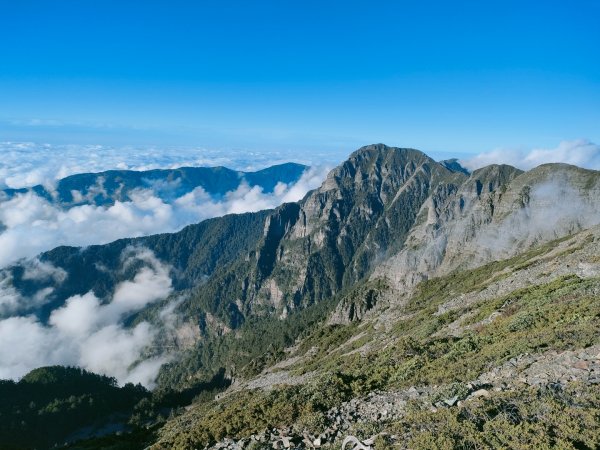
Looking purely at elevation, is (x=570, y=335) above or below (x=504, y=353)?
above

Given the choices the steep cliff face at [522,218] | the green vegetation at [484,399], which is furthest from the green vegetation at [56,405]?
the steep cliff face at [522,218]

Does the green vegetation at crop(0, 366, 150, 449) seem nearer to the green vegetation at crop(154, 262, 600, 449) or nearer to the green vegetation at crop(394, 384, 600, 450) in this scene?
the green vegetation at crop(154, 262, 600, 449)

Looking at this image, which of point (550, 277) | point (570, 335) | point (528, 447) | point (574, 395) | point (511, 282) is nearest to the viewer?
point (528, 447)

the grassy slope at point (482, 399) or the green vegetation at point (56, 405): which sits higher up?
the grassy slope at point (482, 399)

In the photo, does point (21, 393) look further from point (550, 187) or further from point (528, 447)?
point (550, 187)

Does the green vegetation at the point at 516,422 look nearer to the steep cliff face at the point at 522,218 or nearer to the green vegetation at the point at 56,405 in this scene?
the green vegetation at the point at 56,405

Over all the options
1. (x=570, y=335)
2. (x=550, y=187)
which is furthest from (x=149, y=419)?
(x=550, y=187)

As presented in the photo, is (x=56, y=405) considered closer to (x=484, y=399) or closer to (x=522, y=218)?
(x=484, y=399)

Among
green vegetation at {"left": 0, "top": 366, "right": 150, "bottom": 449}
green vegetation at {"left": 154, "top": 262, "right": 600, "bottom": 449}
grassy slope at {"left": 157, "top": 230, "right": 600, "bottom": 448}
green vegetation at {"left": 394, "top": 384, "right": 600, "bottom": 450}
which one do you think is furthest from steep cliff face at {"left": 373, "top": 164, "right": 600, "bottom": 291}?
green vegetation at {"left": 394, "top": 384, "right": 600, "bottom": 450}

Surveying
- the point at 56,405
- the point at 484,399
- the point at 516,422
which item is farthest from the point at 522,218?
the point at 56,405

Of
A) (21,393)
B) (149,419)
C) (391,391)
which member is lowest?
(21,393)

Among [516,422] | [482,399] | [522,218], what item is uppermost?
[516,422]
